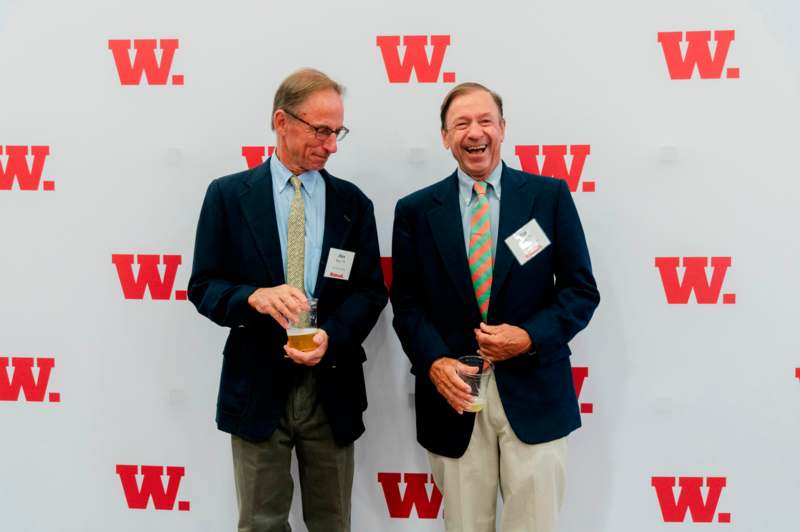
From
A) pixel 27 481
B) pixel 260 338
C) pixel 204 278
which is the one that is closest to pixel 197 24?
pixel 204 278

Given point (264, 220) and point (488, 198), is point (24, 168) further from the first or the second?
point (488, 198)

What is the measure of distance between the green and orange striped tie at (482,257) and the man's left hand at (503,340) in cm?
10

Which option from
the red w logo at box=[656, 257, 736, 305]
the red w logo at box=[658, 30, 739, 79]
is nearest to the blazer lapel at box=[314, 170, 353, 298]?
the red w logo at box=[656, 257, 736, 305]

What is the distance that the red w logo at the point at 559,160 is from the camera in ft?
7.46

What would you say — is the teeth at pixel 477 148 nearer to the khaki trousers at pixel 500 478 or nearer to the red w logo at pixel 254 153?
the khaki trousers at pixel 500 478

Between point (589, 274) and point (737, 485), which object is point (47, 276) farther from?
point (737, 485)

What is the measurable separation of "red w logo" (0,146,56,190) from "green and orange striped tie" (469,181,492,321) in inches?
65.8

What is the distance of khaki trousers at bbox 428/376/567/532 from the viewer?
1812mm

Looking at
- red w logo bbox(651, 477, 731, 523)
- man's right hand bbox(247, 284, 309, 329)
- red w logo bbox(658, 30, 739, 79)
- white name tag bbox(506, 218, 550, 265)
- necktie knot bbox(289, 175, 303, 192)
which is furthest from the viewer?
red w logo bbox(651, 477, 731, 523)

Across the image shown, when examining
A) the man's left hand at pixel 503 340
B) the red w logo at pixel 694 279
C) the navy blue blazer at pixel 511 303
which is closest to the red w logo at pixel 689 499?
the red w logo at pixel 694 279

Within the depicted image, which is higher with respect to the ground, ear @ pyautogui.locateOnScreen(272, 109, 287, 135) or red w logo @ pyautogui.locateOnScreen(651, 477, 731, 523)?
ear @ pyautogui.locateOnScreen(272, 109, 287, 135)

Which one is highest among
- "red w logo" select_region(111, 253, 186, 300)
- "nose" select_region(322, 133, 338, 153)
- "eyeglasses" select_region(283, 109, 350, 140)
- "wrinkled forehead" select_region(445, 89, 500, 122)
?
"wrinkled forehead" select_region(445, 89, 500, 122)

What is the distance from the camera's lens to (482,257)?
5.98 ft

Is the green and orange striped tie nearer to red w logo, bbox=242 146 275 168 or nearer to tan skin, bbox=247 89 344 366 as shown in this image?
tan skin, bbox=247 89 344 366
